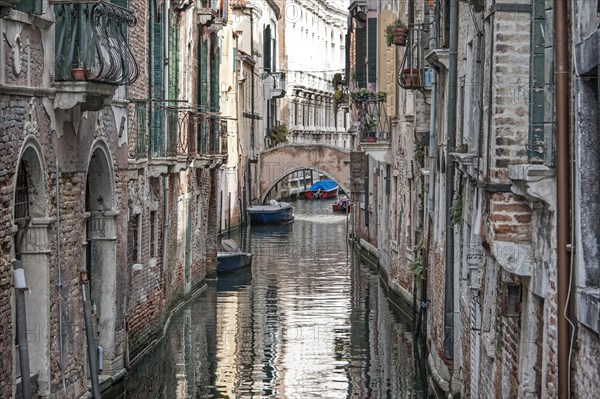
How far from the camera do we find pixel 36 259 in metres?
14.0

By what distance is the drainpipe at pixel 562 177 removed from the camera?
859 cm

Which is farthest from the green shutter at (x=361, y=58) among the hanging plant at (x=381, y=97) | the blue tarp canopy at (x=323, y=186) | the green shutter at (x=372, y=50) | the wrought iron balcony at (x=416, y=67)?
the blue tarp canopy at (x=323, y=186)

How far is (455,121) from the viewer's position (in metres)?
17.1

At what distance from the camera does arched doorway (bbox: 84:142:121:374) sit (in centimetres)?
1753

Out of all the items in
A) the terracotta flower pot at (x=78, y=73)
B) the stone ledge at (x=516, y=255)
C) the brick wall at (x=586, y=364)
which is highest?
the terracotta flower pot at (x=78, y=73)

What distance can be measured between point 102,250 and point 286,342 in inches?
237

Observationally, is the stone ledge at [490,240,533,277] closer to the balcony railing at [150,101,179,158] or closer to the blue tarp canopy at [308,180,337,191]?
the balcony railing at [150,101,179,158]

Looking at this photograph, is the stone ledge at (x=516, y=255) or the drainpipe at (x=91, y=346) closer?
the stone ledge at (x=516, y=255)

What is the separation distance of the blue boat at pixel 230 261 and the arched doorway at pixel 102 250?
1497 cm

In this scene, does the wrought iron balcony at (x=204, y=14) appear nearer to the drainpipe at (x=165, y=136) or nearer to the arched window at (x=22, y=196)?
the drainpipe at (x=165, y=136)

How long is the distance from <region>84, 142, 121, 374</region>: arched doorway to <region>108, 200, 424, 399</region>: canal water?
2.93ft

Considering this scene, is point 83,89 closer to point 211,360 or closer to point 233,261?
point 211,360

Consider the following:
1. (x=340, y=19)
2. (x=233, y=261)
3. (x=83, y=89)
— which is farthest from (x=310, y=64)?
(x=83, y=89)

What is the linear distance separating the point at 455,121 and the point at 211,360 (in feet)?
20.4
